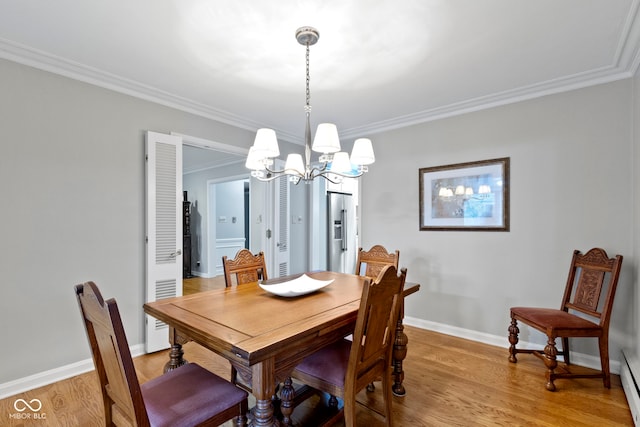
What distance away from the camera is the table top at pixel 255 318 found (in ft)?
4.14

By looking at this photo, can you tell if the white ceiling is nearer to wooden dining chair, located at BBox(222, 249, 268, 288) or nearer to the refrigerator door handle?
wooden dining chair, located at BBox(222, 249, 268, 288)

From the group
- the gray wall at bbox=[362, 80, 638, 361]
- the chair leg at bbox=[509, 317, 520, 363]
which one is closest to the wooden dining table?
the chair leg at bbox=[509, 317, 520, 363]

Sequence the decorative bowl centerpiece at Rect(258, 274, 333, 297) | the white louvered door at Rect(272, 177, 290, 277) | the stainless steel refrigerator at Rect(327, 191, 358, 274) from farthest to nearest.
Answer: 1. the stainless steel refrigerator at Rect(327, 191, 358, 274)
2. the white louvered door at Rect(272, 177, 290, 277)
3. the decorative bowl centerpiece at Rect(258, 274, 333, 297)

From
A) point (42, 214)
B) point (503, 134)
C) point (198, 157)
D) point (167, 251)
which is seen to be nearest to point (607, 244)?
point (503, 134)

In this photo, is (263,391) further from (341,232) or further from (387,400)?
(341,232)

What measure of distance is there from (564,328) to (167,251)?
11.1 feet

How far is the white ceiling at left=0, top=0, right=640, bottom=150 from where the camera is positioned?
1811 millimetres

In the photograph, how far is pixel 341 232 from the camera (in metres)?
5.58

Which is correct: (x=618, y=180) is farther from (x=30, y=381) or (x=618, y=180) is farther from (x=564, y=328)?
(x=30, y=381)

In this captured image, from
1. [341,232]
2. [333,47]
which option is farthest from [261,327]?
[341,232]

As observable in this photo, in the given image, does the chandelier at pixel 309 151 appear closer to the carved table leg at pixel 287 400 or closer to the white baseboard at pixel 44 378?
the carved table leg at pixel 287 400

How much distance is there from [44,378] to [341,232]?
4187 mm

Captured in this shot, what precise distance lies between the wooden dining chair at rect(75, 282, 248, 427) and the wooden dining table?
154 mm

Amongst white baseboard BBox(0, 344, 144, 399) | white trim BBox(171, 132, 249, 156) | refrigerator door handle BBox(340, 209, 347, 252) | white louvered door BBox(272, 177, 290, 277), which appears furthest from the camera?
refrigerator door handle BBox(340, 209, 347, 252)
